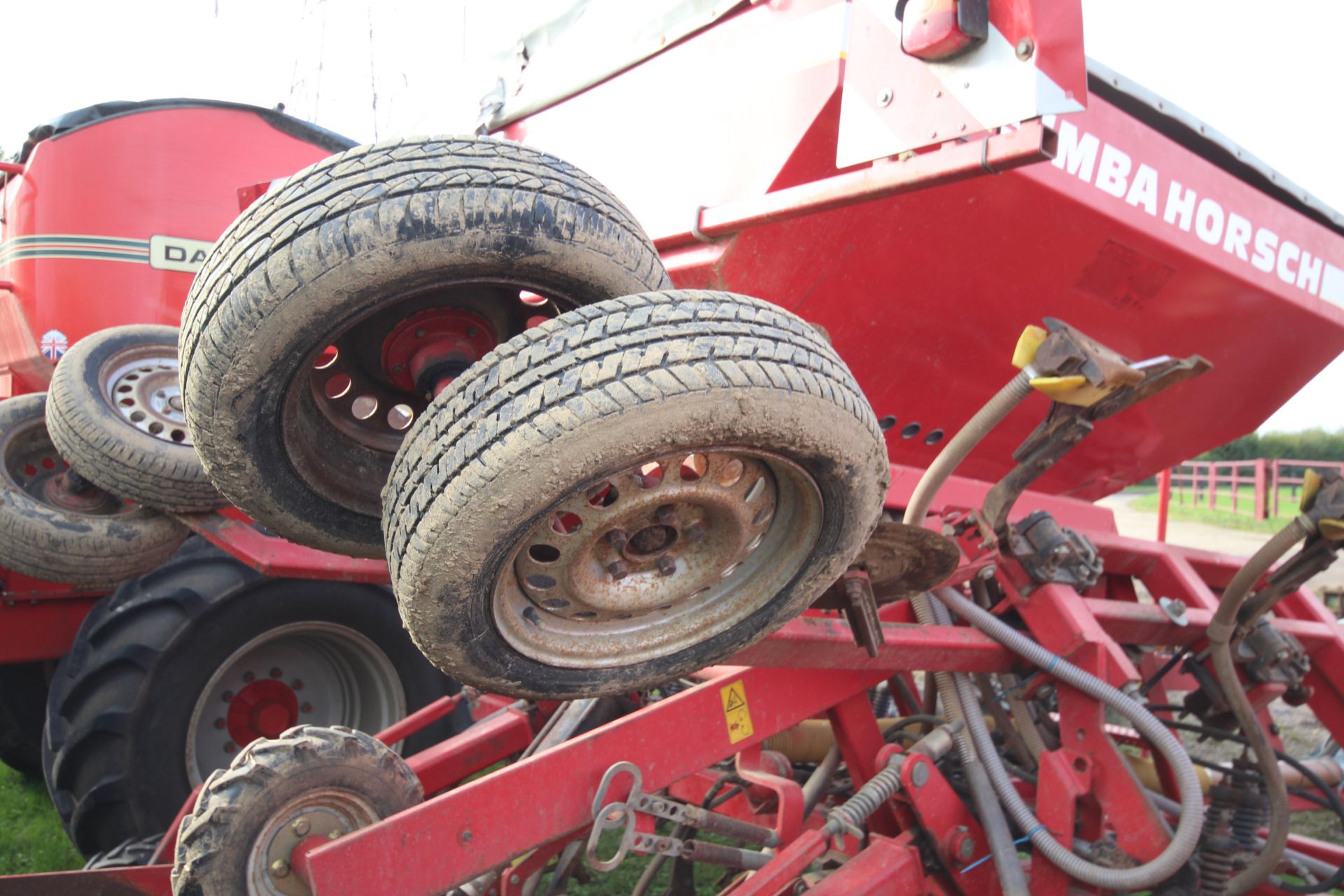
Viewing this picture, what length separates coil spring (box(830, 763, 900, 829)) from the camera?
8.23ft

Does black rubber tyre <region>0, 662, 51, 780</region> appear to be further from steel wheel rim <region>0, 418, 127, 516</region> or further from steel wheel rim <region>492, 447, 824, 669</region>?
steel wheel rim <region>492, 447, 824, 669</region>

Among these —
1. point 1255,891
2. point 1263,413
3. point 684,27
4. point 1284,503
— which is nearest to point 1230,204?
point 1263,413

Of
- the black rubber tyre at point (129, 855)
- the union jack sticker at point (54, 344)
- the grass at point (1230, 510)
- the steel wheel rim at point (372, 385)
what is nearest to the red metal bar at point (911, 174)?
the steel wheel rim at point (372, 385)

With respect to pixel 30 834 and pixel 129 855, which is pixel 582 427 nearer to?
pixel 129 855

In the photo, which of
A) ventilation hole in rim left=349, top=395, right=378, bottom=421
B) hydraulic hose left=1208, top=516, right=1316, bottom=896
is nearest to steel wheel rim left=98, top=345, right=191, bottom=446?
ventilation hole in rim left=349, top=395, right=378, bottom=421

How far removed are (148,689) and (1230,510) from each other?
22.1 meters

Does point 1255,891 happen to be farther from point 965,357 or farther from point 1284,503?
point 1284,503

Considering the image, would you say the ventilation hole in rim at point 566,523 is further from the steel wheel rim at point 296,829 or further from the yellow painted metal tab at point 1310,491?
the yellow painted metal tab at point 1310,491

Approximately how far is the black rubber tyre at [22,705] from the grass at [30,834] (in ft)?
0.74

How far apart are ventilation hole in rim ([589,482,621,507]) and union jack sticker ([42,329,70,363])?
382 centimetres

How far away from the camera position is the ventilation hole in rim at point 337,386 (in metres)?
2.08

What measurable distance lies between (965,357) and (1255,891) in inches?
80.9

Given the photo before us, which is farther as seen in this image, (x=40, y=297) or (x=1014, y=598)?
(x=40, y=297)

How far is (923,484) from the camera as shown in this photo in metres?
A: 2.59
